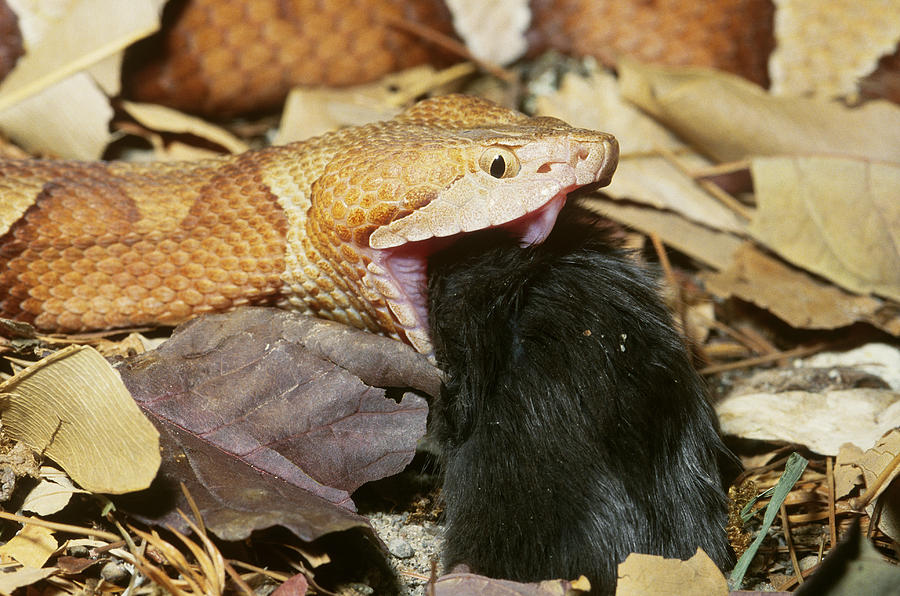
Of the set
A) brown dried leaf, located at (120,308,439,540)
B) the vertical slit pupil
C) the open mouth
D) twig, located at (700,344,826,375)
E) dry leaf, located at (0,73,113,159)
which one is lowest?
twig, located at (700,344,826,375)

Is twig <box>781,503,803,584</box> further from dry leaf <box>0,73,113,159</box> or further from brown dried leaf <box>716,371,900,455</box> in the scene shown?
dry leaf <box>0,73,113,159</box>

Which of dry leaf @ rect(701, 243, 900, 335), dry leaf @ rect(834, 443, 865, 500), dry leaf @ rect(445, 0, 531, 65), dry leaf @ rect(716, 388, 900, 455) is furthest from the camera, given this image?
dry leaf @ rect(445, 0, 531, 65)

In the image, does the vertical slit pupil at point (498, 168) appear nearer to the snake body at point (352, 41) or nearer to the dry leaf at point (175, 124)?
the dry leaf at point (175, 124)

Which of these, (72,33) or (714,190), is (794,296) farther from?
(72,33)

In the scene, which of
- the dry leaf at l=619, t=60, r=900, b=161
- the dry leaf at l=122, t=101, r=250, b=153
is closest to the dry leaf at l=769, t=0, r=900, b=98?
the dry leaf at l=619, t=60, r=900, b=161

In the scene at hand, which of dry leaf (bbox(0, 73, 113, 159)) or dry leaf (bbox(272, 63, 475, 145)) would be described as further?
dry leaf (bbox(272, 63, 475, 145))

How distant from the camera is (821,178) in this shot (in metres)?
2.75

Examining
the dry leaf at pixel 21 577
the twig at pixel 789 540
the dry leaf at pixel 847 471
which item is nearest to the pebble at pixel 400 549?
the dry leaf at pixel 21 577

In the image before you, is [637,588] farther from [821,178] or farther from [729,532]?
[821,178]

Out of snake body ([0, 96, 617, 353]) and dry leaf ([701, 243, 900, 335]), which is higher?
snake body ([0, 96, 617, 353])

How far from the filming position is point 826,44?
326 centimetres

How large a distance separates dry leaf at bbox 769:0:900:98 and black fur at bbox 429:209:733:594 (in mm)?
1769

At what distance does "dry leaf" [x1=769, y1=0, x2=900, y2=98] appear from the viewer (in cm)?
320

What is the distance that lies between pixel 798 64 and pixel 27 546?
3028mm
